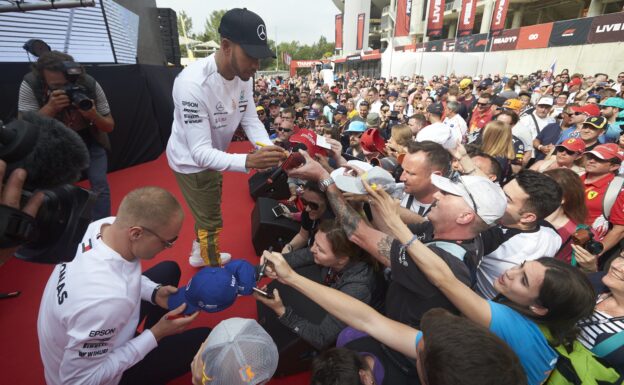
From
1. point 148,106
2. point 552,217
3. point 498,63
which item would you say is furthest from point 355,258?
point 498,63

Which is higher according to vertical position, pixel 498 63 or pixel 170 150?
pixel 498 63

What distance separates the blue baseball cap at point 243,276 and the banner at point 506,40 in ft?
89.9

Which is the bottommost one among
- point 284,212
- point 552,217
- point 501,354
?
point 284,212

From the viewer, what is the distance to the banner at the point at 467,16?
65.2ft

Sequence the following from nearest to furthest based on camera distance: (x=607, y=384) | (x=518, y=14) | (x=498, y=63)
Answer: (x=607, y=384) → (x=498, y=63) → (x=518, y=14)

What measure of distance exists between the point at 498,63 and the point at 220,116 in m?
26.5

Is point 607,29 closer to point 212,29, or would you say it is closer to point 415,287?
point 415,287

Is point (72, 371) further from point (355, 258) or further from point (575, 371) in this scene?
point (575, 371)

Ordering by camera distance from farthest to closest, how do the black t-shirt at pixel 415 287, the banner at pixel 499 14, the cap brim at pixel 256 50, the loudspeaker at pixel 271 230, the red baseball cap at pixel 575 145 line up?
the banner at pixel 499 14
the red baseball cap at pixel 575 145
the loudspeaker at pixel 271 230
the cap brim at pixel 256 50
the black t-shirt at pixel 415 287

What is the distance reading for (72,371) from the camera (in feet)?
4.39

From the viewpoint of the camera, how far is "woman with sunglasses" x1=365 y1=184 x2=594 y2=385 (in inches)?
51.9

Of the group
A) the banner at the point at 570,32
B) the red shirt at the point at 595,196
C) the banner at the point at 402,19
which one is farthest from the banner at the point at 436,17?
the red shirt at the point at 595,196

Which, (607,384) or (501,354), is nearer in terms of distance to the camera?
(501,354)

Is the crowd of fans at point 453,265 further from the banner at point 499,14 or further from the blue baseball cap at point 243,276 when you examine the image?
the banner at point 499,14
